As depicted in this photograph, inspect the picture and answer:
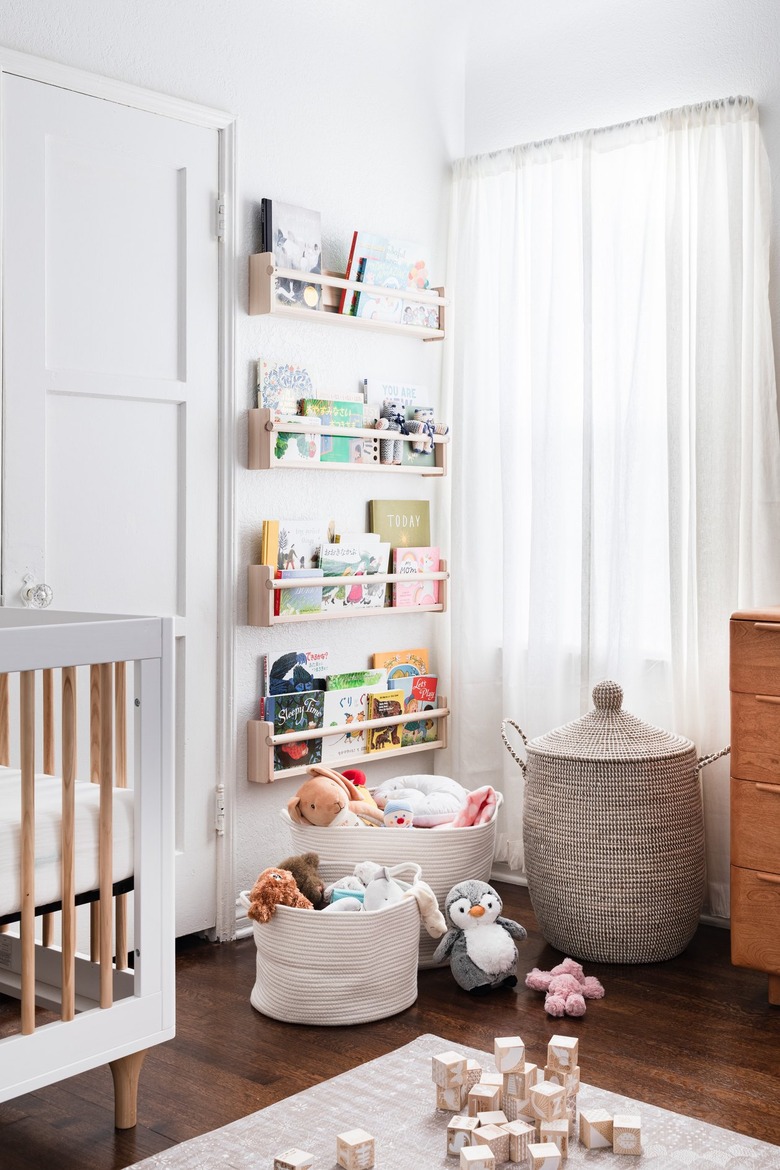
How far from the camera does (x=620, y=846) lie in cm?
271

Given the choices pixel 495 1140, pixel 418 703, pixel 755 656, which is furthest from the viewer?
pixel 418 703

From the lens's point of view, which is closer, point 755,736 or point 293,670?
point 755,736

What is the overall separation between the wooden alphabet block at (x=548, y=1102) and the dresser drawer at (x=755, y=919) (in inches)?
30.5

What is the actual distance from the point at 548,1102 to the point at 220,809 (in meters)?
1.29

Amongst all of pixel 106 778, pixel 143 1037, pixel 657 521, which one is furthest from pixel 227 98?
pixel 143 1037

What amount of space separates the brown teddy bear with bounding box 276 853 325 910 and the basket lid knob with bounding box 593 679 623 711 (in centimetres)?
83

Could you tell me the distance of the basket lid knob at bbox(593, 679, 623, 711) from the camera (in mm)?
2873

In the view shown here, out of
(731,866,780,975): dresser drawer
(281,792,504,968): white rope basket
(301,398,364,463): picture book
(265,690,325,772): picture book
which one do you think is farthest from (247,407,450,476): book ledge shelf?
(731,866,780,975): dresser drawer

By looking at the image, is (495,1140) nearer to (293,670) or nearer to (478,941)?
(478,941)

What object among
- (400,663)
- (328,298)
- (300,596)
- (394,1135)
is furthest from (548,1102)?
(328,298)

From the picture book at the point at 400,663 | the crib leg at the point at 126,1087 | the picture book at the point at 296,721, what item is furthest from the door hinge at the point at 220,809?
the crib leg at the point at 126,1087

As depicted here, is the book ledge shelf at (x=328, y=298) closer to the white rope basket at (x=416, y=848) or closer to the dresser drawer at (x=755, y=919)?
the white rope basket at (x=416, y=848)

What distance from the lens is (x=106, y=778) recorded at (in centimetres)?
181

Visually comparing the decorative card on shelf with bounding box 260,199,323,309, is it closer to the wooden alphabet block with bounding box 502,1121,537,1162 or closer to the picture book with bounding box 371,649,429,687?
the picture book with bounding box 371,649,429,687
